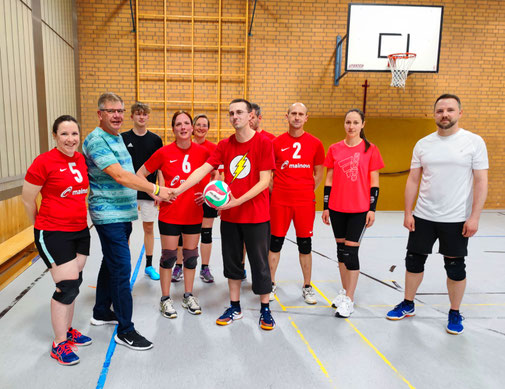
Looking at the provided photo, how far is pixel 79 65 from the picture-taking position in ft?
25.4

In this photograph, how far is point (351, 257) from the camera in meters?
3.14

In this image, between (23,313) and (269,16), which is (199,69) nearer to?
(269,16)

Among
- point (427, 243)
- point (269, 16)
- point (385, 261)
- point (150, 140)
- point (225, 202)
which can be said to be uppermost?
point (269, 16)

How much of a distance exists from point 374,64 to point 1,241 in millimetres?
7073

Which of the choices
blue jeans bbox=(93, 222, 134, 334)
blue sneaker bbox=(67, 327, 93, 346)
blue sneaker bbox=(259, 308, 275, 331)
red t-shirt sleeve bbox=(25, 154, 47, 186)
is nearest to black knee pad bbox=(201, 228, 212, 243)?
blue sneaker bbox=(259, 308, 275, 331)

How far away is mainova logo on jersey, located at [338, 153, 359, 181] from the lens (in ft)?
10.3

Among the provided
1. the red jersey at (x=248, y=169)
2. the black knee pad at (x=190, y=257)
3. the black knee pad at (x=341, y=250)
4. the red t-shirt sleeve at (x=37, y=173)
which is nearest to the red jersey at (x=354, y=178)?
the black knee pad at (x=341, y=250)

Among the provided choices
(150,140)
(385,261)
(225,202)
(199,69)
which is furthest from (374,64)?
(225,202)

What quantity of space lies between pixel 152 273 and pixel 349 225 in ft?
7.38

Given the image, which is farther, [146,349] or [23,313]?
[23,313]

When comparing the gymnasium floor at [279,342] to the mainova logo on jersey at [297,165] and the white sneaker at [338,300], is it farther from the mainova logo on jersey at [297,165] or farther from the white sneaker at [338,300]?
the mainova logo on jersey at [297,165]

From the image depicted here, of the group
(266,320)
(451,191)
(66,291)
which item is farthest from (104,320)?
(451,191)

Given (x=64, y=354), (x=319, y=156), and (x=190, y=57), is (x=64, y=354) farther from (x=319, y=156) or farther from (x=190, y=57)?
(x=190, y=57)

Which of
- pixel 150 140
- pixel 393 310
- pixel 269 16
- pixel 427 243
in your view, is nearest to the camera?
pixel 427 243
